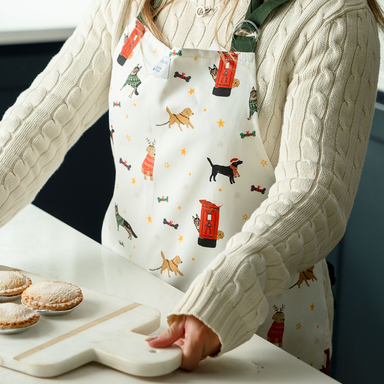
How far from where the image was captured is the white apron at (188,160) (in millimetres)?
883

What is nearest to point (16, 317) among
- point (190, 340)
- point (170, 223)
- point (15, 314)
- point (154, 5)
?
point (15, 314)

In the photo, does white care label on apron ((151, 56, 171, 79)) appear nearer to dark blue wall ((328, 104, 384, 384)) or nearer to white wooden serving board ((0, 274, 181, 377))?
white wooden serving board ((0, 274, 181, 377))

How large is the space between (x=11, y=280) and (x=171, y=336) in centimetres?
28

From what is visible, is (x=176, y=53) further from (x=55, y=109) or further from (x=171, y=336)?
(x=171, y=336)

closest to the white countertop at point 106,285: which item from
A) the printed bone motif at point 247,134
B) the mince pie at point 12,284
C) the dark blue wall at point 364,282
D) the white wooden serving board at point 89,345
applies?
the white wooden serving board at point 89,345

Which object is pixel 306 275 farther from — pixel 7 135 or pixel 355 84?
pixel 7 135

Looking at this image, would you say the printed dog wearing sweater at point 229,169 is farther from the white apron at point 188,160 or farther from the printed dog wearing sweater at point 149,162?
the printed dog wearing sweater at point 149,162

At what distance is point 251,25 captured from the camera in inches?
34.0

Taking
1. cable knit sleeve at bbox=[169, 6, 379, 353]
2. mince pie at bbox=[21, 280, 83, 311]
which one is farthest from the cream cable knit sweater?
mince pie at bbox=[21, 280, 83, 311]

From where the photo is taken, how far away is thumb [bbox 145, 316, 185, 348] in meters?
0.65

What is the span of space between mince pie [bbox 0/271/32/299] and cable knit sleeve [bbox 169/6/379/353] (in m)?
0.26

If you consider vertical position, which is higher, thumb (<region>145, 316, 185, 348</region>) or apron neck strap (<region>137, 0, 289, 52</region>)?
apron neck strap (<region>137, 0, 289, 52</region>)

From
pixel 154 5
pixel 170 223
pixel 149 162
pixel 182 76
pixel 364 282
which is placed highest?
pixel 154 5

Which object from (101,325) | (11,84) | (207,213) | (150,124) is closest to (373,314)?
(207,213)
